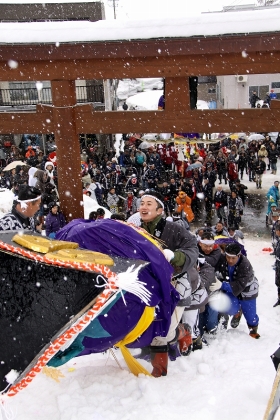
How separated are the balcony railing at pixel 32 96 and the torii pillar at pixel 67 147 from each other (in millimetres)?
12062

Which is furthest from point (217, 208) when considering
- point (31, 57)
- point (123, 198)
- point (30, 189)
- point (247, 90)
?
point (247, 90)

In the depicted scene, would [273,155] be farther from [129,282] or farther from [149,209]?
[129,282]

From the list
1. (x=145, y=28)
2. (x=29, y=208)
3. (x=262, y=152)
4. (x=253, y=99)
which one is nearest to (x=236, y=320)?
(x=29, y=208)

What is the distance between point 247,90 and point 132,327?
845 inches

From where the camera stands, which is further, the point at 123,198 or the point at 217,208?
the point at 123,198

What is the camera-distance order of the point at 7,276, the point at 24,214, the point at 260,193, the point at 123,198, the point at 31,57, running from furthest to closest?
the point at 260,193
the point at 123,198
the point at 31,57
the point at 24,214
the point at 7,276

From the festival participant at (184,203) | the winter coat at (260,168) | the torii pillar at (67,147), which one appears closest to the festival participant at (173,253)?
the torii pillar at (67,147)

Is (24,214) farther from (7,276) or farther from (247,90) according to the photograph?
(247,90)

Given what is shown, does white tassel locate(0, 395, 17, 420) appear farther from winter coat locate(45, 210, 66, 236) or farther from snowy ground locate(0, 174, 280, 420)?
winter coat locate(45, 210, 66, 236)

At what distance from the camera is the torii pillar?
709cm

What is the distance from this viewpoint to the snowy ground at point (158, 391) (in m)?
3.34

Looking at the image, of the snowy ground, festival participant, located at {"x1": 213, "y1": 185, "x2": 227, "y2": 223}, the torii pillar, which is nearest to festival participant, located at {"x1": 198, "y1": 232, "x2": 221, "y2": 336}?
the snowy ground

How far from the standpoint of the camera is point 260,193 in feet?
49.5

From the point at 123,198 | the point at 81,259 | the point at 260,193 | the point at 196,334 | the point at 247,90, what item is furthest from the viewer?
the point at 247,90
